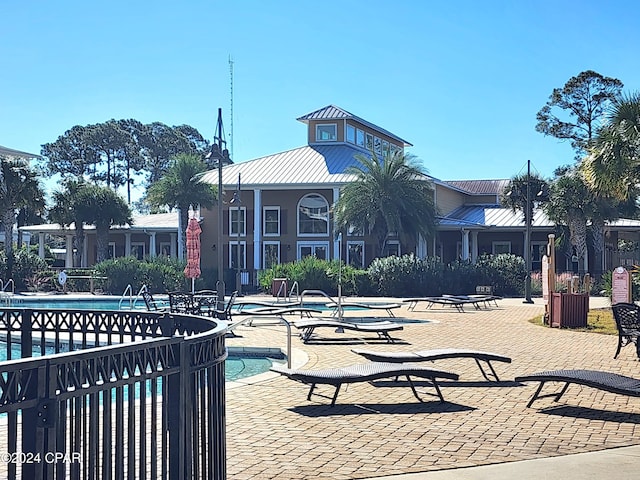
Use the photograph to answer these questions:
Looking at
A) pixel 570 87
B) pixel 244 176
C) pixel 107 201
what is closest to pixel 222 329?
pixel 244 176

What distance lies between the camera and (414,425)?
818 centimetres

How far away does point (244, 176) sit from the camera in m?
47.7

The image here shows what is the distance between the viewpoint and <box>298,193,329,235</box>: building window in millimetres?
46656

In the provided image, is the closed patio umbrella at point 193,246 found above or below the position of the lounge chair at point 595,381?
above

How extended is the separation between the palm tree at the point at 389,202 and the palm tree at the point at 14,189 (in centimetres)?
1530

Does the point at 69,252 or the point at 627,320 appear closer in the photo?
the point at 627,320

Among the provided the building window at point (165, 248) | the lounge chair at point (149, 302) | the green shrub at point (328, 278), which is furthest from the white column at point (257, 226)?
the lounge chair at point (149, 302)

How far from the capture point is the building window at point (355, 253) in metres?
45.7

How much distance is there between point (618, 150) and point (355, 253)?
23963mm

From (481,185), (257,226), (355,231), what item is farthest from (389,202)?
(481,185)

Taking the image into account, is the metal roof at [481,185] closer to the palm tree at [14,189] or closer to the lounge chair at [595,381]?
the palm tree at [14,189]

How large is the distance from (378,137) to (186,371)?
5195 centimetres

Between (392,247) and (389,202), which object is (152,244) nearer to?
(392,247)

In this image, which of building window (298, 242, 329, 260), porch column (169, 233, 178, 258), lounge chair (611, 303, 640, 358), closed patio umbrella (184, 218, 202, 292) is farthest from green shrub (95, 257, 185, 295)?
lounge chair (611, 303, 640, 358)
